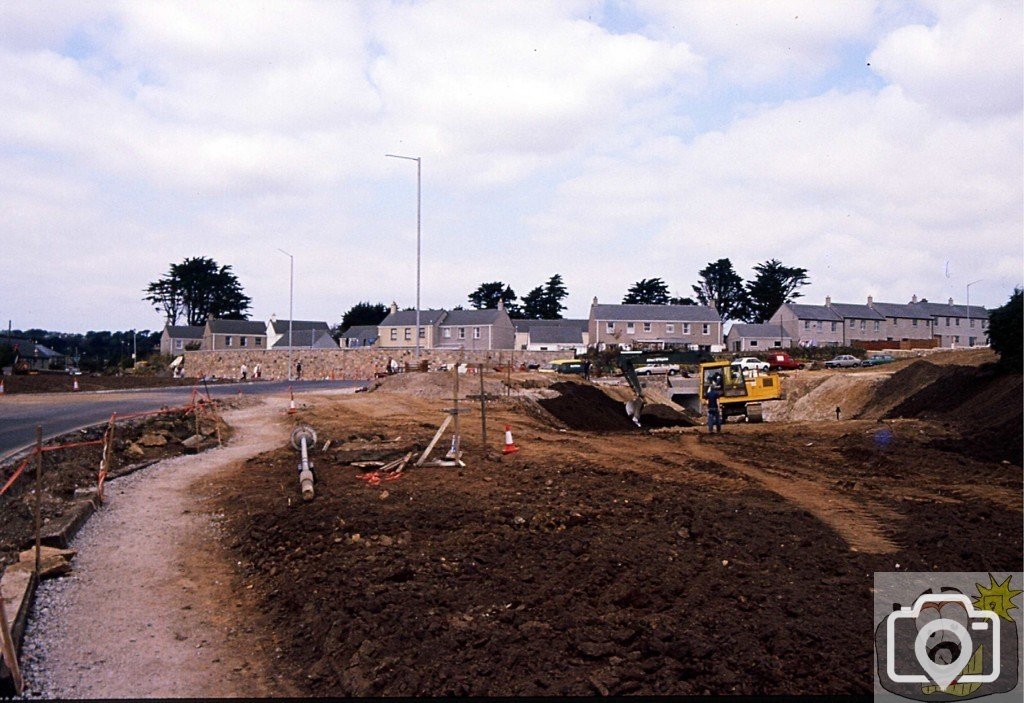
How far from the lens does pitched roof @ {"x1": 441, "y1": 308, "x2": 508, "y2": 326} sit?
81688 millimetres

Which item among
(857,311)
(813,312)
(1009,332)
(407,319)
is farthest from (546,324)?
(1009,332)

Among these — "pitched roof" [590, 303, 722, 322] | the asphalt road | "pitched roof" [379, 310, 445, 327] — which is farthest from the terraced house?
the asphalt road

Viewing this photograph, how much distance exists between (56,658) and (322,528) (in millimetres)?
3572

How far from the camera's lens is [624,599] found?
7508 millimetres

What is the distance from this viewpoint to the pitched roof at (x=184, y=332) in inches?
3814

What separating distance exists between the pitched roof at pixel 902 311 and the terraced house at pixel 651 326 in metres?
23.0

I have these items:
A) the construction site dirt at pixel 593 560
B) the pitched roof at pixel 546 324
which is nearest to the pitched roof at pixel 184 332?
the pitched roof at pixel 546 324

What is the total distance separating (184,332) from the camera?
97.8 m

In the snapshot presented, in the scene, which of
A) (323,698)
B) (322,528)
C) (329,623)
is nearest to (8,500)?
(322,528)

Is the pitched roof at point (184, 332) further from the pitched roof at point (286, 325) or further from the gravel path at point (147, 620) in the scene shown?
the gravel path at point (147, 620)

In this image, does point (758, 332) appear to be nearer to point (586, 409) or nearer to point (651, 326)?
point (651, 326)

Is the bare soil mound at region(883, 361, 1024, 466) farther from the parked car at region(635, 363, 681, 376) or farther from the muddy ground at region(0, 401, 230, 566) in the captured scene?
the muddy ground at region(0, 401, 230, 566)

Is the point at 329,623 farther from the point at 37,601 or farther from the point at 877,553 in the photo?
the point at 877,553

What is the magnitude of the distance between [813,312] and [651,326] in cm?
1975
